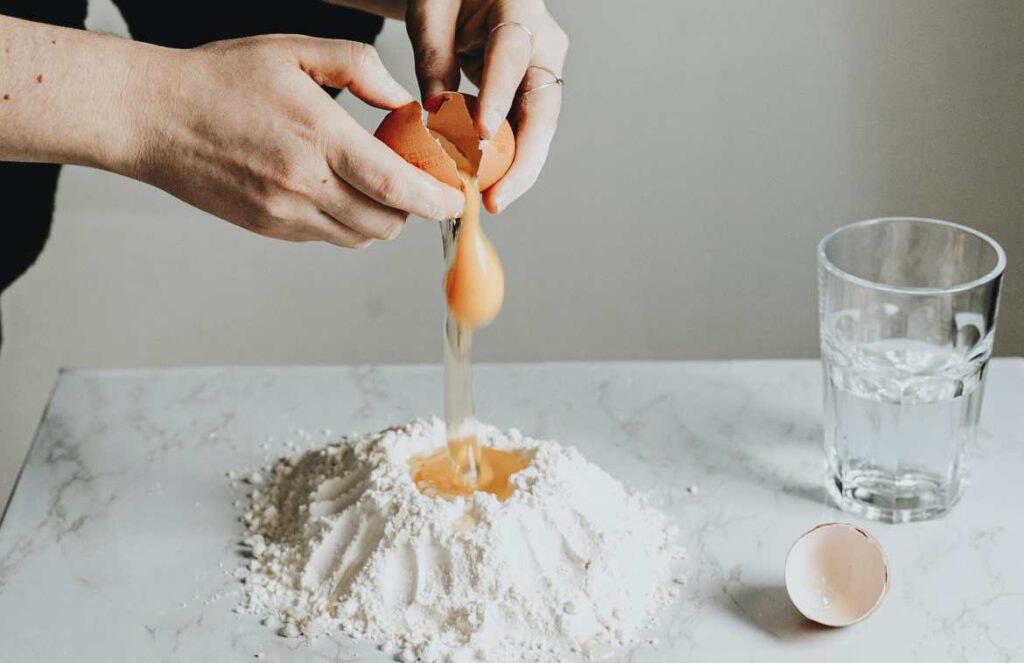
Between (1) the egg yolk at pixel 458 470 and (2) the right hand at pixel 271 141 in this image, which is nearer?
(2) the right hand at pixel 271 141

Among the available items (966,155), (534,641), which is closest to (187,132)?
(534,641)

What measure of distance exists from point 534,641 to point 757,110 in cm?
155

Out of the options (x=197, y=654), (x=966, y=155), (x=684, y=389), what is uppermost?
(x=966, y=155)

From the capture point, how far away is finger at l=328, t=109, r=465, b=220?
3.35 ft

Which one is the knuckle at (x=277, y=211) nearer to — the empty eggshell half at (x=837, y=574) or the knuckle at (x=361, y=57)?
the knuckle at (x=361, y=57)

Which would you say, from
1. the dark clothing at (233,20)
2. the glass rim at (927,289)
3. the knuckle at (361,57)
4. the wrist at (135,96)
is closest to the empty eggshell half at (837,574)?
the glass rim at (927,289)

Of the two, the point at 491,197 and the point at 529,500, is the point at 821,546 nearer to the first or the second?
the point at 529,500

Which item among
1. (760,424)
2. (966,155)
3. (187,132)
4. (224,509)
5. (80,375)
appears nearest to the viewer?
(187,132)

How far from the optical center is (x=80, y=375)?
4.83ft

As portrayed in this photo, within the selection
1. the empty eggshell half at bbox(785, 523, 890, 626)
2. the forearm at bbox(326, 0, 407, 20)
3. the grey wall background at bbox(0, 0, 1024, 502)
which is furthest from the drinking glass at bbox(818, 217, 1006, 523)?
the grey wall background at bbox(0, 0, 1024, 502)

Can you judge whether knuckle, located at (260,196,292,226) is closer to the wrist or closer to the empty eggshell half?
the wrist

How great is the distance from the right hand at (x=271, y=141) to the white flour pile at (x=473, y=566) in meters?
0.26

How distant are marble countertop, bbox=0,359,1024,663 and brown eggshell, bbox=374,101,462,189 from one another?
0.40 meters

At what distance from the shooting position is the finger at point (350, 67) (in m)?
1.07
